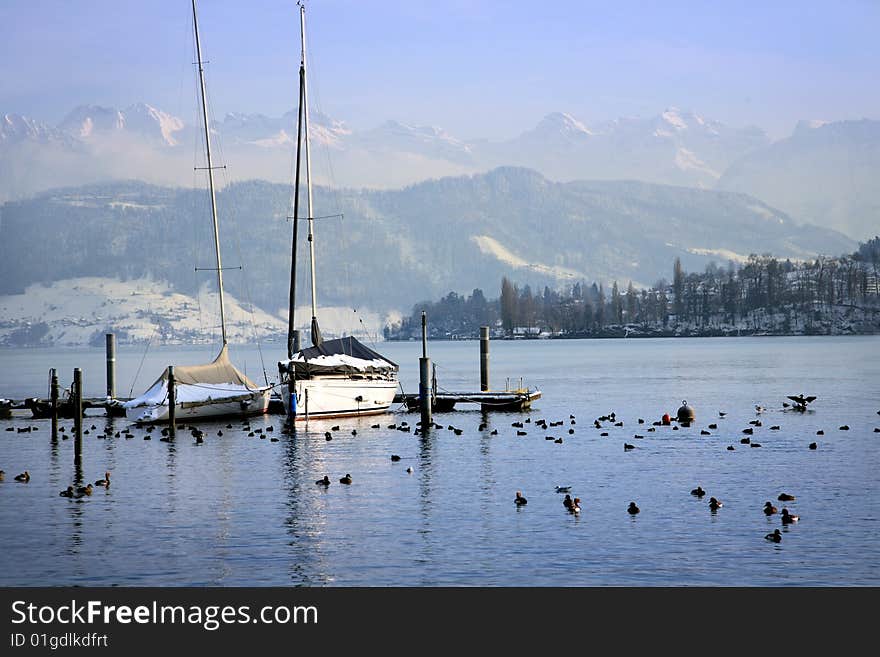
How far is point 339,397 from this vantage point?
81250mm

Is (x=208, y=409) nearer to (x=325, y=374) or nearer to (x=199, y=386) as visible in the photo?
(x=199, y=386)

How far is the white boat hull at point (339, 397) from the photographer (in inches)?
3061

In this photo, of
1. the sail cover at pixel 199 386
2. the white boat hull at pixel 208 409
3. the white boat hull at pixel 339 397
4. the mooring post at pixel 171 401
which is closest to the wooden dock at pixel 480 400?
the white boat hull at pixel 339 397

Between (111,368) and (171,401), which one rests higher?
(111,368)

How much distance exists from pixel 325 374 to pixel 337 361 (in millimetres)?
1322

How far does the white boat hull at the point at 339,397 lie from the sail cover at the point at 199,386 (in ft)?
15.1

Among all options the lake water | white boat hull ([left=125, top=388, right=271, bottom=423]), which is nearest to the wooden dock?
the lake water

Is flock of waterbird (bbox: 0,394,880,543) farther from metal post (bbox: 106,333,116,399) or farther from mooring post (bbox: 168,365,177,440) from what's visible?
metal post (bbox: 106,333,116,399)

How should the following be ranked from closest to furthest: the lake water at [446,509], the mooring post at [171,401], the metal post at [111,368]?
the lake water at [446,509] < the mooring post at [171,401] < the metal post at [111,368]

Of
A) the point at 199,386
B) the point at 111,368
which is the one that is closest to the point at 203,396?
the point at 199,386

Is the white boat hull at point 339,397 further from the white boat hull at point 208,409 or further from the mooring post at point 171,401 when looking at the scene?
the mooring post at point 171,401

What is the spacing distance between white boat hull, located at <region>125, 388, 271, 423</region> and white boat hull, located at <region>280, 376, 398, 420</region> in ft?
14.2

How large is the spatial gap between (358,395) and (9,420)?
26.9 metres
